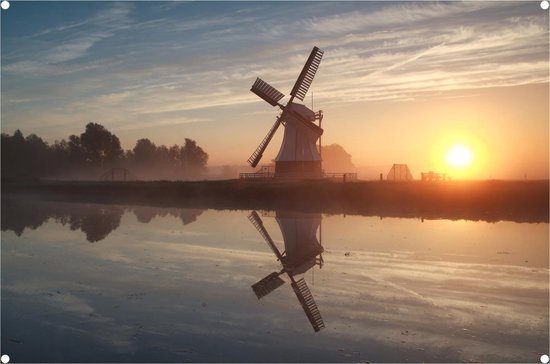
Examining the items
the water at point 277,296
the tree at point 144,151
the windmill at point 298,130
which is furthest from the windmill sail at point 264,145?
the tree at point 144,151

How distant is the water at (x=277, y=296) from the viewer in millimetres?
11141

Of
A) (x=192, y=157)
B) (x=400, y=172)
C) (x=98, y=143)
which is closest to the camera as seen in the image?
(x=400, y=172)

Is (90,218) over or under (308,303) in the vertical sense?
over

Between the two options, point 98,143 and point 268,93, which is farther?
point 98,143

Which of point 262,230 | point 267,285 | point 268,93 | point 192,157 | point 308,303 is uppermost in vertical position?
point 192,157

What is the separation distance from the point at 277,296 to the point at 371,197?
32478mm

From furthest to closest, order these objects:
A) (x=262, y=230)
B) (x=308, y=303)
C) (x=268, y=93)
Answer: (x=268, y=93) < (x=262, y=230) < (x=308, y=303)

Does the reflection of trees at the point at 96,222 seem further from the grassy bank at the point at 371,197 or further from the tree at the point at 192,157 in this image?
the tree at the point at 192,157

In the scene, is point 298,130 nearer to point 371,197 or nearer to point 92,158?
point 371,197

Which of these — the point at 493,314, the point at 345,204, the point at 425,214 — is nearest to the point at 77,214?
the point at 345,204

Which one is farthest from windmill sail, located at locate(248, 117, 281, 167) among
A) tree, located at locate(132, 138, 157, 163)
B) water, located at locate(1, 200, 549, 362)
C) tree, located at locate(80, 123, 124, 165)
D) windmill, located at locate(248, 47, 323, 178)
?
tree, located at locate(132, 138, 157, 163)

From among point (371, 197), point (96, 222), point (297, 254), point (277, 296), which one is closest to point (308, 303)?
point (277, 296)

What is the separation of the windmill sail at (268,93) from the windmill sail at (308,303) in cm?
3925

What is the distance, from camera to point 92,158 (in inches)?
4535
